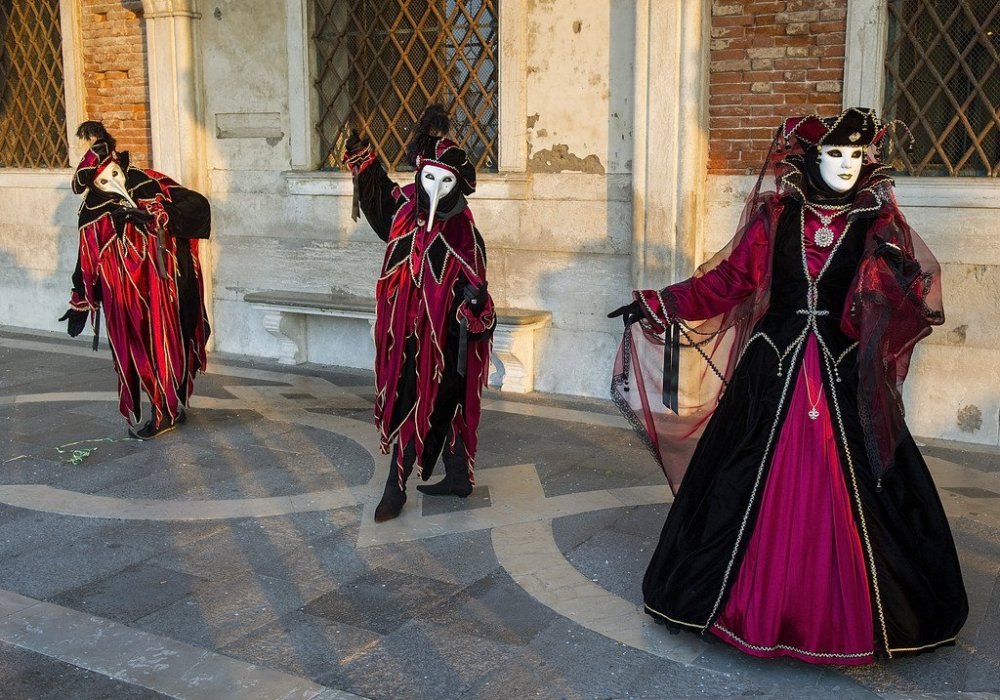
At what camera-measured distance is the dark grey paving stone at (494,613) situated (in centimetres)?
368

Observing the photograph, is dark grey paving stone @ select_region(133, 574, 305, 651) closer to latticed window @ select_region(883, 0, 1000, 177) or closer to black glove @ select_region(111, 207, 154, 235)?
black glove @ select_region(111, 207, 154, 235)

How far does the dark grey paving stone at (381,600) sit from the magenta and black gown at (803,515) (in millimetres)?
833

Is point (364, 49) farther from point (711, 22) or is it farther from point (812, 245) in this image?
point (812, 245)

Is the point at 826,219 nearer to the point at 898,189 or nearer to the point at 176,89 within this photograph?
the point at 898,189

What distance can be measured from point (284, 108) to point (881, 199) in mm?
5830

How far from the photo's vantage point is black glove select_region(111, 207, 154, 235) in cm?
591

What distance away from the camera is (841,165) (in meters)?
3.49

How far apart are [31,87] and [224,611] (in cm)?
779

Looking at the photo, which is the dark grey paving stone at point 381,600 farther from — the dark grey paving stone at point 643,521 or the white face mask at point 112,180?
the white face mask at point 112,180

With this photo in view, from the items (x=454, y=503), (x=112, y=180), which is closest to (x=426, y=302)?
(x=454, y=503)

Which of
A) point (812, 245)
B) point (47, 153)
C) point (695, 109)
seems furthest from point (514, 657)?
point (47, 153)

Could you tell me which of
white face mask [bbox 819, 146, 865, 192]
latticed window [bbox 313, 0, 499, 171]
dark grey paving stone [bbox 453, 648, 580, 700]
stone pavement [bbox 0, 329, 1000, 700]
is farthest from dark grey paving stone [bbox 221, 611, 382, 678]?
latticed window [bbox 313, 0, 499, 171]

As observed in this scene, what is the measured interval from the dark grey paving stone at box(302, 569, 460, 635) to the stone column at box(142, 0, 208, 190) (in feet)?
18.0

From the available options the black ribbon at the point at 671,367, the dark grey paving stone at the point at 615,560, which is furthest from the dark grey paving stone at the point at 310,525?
the black ribbon at the point at 671,367
